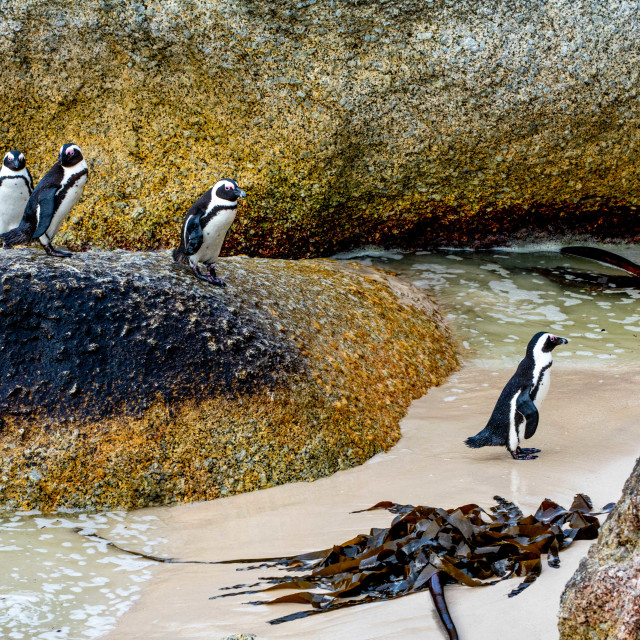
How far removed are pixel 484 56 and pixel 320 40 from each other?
5.05 ft

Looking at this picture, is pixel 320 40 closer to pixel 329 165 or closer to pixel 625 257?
pixel 329 165

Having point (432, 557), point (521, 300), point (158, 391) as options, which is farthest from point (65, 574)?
point (521, 300)

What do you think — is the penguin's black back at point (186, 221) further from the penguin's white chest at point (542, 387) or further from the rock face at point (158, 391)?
the penguin's white chest at point (542, 387)

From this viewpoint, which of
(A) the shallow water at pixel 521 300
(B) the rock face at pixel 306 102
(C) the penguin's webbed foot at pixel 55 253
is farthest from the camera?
(B) the rock face at pixel 306 102

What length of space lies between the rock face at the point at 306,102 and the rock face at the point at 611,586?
6208 mm

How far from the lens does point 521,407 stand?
4414 millimetres

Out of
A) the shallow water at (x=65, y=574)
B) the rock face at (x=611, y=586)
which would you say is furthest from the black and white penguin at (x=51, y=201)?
the rock face at (x=611, y=586)

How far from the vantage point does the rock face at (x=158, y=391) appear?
4.07 metres

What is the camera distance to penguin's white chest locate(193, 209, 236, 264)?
4.92 m

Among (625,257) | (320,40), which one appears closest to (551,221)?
(625,257)

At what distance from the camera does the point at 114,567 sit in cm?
322

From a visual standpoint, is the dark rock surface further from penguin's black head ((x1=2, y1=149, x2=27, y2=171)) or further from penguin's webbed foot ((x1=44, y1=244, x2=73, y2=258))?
penguin's black head ((x1=2, y1=149, x2=27, y2=171))

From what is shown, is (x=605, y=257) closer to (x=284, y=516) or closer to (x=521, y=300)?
(x=521, y=300)

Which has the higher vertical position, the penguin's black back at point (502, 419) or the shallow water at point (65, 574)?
the penguin's black back at point (502, 419)
